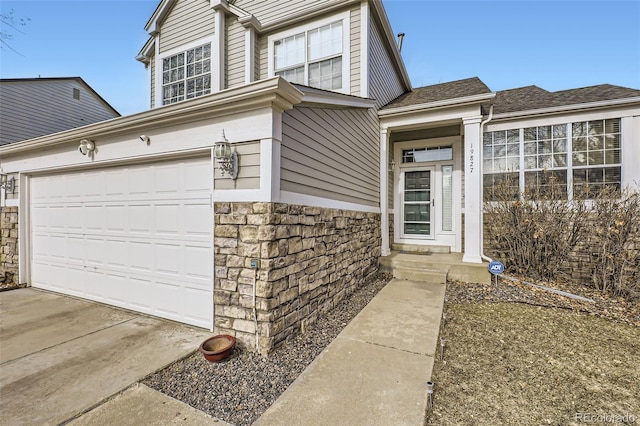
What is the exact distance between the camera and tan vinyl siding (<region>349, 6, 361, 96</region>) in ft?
17.9

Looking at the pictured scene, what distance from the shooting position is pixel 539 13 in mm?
6570

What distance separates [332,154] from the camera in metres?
4.21

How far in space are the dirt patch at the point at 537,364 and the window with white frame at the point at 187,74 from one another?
6931 millimetres

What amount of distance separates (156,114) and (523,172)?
7078 millimetres

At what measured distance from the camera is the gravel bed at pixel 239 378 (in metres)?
2.12

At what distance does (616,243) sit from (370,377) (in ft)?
16.8

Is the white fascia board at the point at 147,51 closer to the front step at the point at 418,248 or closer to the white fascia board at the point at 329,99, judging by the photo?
the white fascia board at the point at 329,99

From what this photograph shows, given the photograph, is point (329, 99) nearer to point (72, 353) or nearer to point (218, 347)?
point (218, 347)

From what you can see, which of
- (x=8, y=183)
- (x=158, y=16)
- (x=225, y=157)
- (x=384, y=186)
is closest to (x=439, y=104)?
(x=384, y=186)

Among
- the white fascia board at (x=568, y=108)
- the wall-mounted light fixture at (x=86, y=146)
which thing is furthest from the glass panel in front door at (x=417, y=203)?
the wall-mounted light fixture at (x=86, y=146)

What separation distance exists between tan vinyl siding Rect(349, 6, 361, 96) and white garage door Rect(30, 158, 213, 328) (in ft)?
11.5

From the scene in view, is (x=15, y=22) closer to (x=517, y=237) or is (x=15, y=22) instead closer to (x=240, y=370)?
(x=240, y=370)

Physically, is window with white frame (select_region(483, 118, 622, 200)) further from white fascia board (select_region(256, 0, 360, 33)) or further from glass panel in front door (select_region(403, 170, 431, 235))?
white fascia board (select_region(256, 0, 360, 33))

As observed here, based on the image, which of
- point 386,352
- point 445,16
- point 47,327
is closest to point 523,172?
point 445,16
